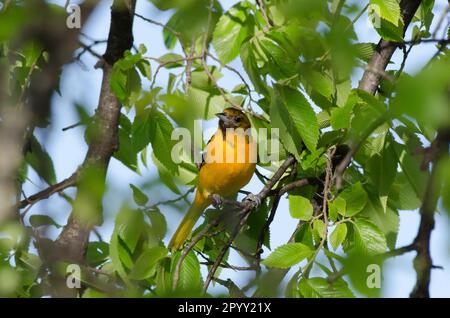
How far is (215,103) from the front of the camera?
355cm

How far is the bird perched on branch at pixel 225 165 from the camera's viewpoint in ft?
15.1

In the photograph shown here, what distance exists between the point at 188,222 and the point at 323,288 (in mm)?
2019

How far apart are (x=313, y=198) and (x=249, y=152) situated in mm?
848

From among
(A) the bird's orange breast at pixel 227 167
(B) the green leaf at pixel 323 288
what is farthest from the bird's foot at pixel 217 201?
(B) the green leaf at pixel 323 288

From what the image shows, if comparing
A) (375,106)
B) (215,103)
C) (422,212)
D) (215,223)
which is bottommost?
(422,212)

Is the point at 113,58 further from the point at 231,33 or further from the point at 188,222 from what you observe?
the point at 188,222

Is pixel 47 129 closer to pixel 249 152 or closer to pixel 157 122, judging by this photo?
pixel 157 122

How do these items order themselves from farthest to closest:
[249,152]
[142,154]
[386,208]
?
[249,152]
[142,154]
[386,208]

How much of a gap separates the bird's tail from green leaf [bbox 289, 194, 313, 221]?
538 mm

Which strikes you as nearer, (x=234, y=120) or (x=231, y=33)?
(x=231, y=33)

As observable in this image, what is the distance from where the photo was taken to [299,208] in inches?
116

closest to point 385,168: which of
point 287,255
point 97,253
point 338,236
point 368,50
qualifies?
point 338,236

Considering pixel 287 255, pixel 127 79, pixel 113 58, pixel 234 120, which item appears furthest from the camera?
pixel 234 120

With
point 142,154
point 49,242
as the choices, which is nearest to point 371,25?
point 142,154
